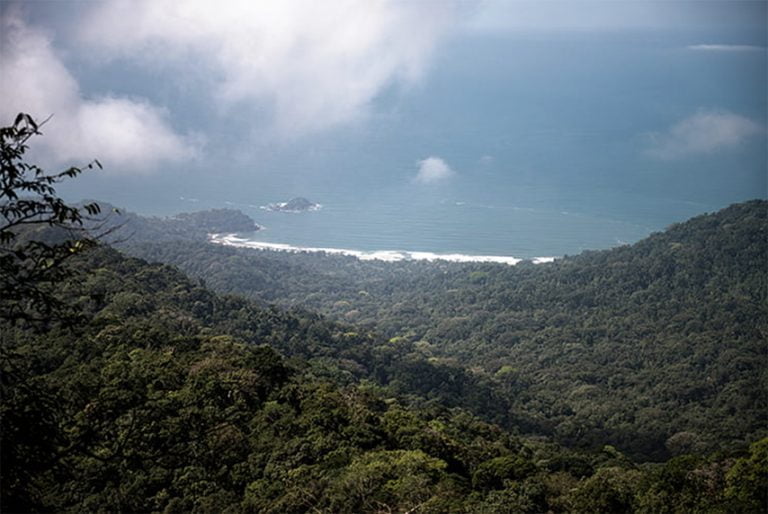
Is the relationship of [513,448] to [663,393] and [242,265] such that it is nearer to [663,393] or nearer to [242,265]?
[663,393]

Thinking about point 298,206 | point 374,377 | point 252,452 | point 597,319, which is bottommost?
point 374,377

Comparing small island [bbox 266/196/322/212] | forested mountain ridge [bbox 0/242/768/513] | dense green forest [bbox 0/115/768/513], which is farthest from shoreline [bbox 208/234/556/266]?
forested mountain ridge [bbox 0/242/768/513]

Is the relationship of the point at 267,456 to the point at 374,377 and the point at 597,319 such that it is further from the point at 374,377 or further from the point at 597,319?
the point at 597,319

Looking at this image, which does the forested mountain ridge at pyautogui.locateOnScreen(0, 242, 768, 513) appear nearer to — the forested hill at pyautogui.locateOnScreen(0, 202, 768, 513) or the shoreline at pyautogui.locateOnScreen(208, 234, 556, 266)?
the forested hill at pyautogui.locateOnScreen(0, 202, 768, 513)

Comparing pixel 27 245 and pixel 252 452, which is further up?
pixel 27 245

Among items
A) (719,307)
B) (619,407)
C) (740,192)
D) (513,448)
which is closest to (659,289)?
(719,307)

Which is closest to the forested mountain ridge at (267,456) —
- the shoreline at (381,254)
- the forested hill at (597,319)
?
the forested hill at (597,319)

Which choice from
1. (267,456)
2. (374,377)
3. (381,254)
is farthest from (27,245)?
(381,254)
